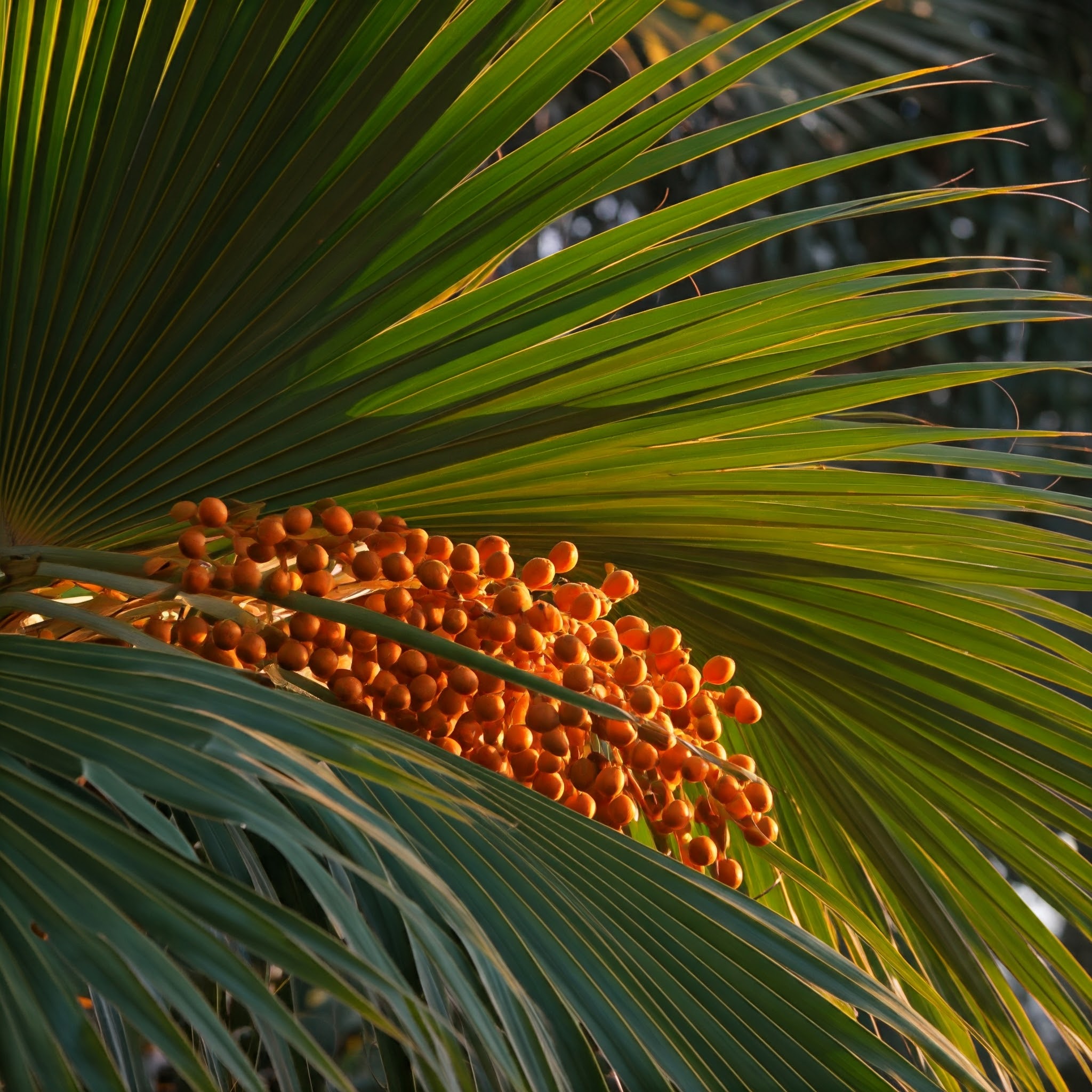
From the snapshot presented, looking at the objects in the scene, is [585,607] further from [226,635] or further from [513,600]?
[226,635]

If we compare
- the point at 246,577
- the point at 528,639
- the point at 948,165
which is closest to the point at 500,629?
the point at 528,639

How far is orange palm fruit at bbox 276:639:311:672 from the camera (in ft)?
1.71

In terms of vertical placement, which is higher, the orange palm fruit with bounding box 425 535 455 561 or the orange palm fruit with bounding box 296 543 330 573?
the orange palm fruit with bounding box 296 543 330 573

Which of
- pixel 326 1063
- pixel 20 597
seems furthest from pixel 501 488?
pixel 326 1063

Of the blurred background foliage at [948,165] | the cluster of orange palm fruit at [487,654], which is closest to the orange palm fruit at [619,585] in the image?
the cluster of orange palm fruit at [487,654]

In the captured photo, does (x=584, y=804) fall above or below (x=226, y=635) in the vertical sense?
below

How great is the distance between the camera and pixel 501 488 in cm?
65

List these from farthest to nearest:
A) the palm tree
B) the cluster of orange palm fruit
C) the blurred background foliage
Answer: the blurred background foliage → the cluster of orange palm fruit → the palm tree

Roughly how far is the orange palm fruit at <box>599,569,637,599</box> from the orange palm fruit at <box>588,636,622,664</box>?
0.04 m

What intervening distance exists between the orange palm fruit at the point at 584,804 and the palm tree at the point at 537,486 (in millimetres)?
96

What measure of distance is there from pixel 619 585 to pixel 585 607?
1.2 inches

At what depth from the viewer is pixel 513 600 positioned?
53cm

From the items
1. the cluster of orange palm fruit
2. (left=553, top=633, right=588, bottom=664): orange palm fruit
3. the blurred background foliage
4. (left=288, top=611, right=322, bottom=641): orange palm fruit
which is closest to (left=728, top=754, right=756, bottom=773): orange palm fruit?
the cluster of orange palm fruit

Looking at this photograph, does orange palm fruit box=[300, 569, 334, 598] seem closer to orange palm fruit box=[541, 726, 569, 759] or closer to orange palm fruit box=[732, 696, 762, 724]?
orange palm fruit box=[541, 726, 569, 759]
